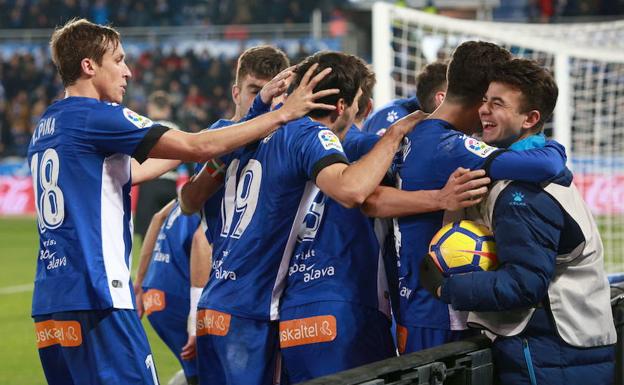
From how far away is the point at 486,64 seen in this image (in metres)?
3.69

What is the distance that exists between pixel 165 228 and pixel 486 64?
2.63m

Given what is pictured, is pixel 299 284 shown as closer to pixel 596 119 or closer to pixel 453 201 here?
pixel 453 201

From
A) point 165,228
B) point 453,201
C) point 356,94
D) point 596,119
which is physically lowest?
point 596,119

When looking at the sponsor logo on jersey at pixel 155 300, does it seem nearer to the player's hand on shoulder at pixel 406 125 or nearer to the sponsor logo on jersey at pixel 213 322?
the sponsor logo on jersey at pixel 213 322

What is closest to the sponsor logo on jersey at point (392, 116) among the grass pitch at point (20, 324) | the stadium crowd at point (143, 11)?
the grass pitch at point (20, 324)

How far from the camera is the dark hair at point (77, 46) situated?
3867mm

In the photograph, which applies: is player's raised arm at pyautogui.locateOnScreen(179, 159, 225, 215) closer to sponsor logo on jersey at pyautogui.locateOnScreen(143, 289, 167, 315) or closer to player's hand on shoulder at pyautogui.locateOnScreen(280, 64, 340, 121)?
player's hand on shoulder at pyautogui.locateOnScreen(280, 64, 340, 121)

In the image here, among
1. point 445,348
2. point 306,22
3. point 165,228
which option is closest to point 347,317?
point 445,348

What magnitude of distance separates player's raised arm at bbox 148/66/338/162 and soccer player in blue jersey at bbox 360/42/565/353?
16.4 inches

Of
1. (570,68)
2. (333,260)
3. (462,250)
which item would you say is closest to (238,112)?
(333,260)

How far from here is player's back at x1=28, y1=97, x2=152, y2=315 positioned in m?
3.69

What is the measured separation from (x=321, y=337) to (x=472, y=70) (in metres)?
1.15

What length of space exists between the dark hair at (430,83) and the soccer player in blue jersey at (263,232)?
119cm

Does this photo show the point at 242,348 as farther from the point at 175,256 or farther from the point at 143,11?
the point at 143,11
